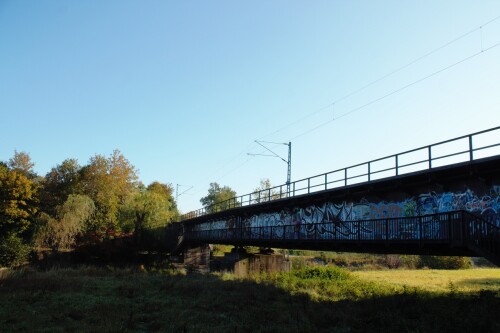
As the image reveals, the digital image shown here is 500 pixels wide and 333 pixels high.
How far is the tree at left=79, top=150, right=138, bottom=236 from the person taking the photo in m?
65.5

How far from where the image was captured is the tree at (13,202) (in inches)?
2026

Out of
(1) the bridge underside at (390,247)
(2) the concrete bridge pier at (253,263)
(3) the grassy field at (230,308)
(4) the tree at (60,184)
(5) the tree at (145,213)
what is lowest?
(3) the grassy field at (230,308)

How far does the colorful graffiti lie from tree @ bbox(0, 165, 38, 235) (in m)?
32.6

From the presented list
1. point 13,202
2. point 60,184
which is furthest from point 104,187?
point 13,202

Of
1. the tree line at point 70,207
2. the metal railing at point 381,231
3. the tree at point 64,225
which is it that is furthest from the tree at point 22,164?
the metal railing at point 381,231

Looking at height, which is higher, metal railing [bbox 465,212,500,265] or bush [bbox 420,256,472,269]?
metal railing [bbox 465,212,500,265]

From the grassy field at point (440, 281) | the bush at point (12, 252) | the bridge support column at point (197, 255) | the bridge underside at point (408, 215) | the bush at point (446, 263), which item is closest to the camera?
the bridge underside at point (408, 215)

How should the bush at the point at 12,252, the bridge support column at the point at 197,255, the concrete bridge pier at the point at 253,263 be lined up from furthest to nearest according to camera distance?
the bridge support column at the point at 197,255 → the concrete bridge pier at the point at 253,263 → the bush at the point at 12,252

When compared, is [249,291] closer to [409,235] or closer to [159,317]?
[159,317]

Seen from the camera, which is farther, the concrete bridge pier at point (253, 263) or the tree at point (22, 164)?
the tree at point (22, 164)

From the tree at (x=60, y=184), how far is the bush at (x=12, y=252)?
15.4 meters

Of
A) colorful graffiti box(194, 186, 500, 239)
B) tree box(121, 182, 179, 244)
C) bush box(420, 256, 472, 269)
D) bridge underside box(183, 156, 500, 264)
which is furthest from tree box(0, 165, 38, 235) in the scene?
bush box(420, 256, 472, 269)

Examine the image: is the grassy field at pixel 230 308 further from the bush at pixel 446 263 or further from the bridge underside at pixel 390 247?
the bush at pixel 446 263

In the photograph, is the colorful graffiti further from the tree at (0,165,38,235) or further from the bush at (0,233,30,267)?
the tree at (0,165,38,235)
